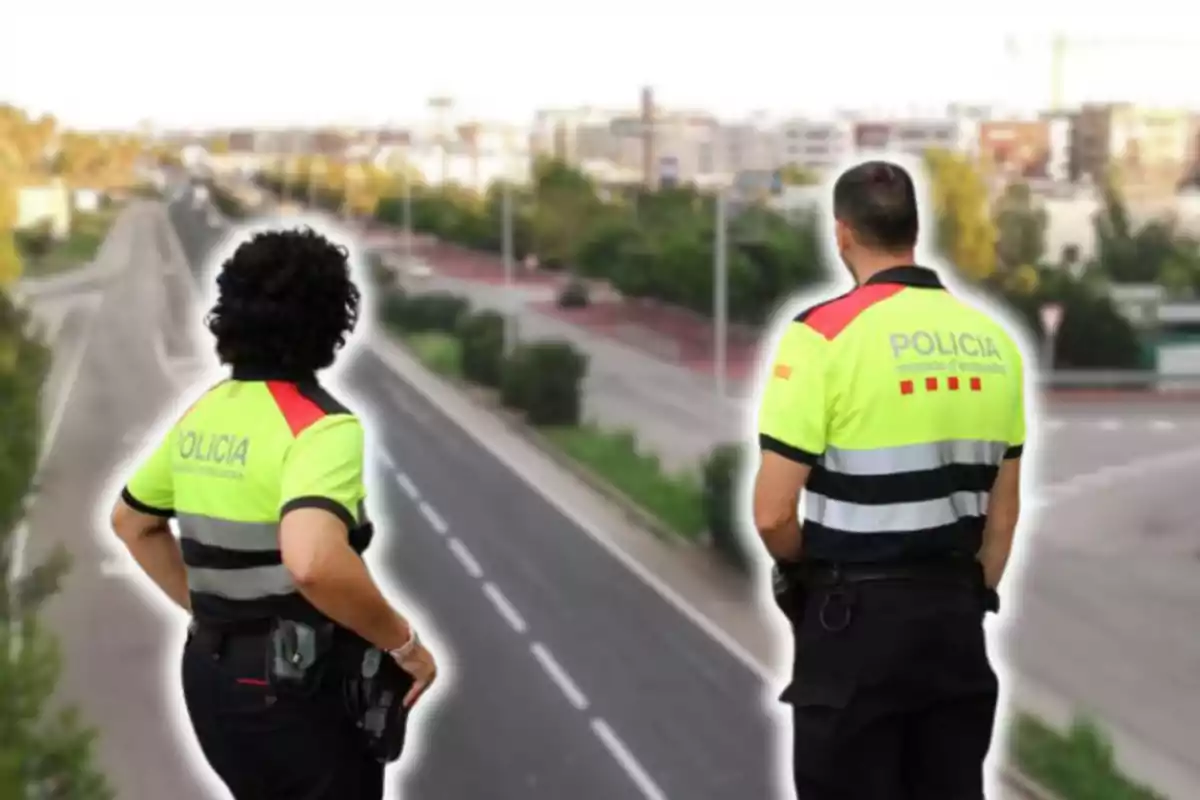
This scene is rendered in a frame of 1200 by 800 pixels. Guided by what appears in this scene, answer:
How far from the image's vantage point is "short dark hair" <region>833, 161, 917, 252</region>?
3.51 ft

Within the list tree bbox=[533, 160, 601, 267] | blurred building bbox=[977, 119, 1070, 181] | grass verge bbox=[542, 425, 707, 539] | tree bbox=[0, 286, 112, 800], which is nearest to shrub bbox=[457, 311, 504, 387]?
grass verge bbox=[542, 425, 707, 539]

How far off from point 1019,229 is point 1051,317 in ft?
3.50

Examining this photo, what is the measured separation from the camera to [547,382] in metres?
7.09

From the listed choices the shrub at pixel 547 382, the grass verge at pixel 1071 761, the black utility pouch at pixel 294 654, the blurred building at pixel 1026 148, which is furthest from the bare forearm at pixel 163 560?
the blurred building at pixel 1026 148

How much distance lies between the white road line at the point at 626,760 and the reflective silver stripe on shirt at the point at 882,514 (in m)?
2.71

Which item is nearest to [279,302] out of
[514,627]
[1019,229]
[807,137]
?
[514,627]

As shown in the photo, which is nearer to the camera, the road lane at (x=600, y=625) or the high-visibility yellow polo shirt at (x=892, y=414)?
the high-visibility yellow polo shirt at (x=892, y=414)

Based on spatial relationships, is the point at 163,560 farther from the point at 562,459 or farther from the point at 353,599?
the point at 562,459

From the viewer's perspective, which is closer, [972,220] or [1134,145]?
[972,220]

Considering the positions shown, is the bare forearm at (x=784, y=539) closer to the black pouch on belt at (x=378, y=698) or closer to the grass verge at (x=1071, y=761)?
the black pouch on belt at (x=378, y=698)

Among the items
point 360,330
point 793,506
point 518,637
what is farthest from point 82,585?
point 793,506

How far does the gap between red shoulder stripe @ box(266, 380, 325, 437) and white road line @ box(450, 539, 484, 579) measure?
153 inches

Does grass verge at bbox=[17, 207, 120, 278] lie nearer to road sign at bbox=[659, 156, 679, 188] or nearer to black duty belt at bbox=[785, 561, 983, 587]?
black duty belt at bbox=[785, 561, 983, 587]

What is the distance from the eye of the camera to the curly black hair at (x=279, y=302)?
3.47 ft
